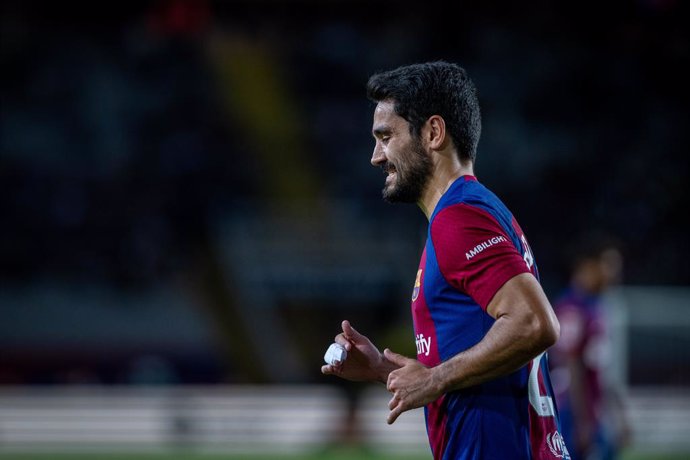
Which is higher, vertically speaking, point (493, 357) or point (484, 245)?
point (484, 245)

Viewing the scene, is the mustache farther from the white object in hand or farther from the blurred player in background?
the blurred player in background

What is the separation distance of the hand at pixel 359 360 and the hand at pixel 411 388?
336 mm

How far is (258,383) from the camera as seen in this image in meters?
16.3

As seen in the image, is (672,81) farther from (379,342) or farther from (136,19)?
(136,19)

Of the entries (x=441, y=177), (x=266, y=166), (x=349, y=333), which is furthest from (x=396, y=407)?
(x=266, y=166)

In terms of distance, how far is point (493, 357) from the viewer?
281cm

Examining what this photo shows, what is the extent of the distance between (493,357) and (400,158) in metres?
0.75

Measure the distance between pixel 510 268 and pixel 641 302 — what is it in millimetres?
10878

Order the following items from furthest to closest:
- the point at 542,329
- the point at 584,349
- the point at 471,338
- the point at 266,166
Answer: the point at 266,166 → the point at 584,349 → the point at 471,338 → the point at 542,329

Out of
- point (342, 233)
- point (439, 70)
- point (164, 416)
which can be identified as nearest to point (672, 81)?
point (342, 233)

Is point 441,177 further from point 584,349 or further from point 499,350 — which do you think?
point 584,349

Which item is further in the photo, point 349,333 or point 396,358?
point 349,333

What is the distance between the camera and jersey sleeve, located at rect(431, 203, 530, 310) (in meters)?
2.81

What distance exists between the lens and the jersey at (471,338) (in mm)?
2906
